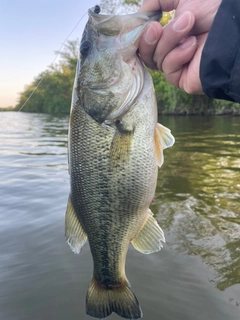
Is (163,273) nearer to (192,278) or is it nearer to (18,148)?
(192,278)

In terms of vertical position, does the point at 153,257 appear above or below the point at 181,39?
below

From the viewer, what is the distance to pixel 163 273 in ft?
13.0

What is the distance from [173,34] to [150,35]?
5.3 inches

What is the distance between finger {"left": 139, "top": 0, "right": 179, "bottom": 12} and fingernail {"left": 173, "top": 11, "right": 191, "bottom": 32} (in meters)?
0.26

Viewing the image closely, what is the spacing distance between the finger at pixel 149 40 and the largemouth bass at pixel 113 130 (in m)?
0.04

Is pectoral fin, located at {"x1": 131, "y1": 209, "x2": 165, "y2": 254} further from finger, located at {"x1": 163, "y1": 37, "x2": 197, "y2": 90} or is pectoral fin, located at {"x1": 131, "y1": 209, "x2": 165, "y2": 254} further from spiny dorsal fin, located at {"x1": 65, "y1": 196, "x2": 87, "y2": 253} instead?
finger, located at {"x1": 163, "y1": 37, "x2": 197, "y2": 90}

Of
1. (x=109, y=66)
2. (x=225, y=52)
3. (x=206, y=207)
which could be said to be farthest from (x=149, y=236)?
(x=206, y=207)

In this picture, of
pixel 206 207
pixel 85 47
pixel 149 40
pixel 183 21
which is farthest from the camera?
pixel 206 207

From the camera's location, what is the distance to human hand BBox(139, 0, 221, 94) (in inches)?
78.2

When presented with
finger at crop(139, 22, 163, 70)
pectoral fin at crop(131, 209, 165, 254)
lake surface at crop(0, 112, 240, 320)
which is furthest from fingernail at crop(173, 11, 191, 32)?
lake surface at crop(0, 112, 240, 320)

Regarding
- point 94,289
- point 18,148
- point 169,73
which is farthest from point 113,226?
point 18,148

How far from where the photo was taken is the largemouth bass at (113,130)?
6.79 ft

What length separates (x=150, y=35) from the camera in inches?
79.9

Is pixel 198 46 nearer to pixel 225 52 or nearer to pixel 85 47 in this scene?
pixel 225 52
